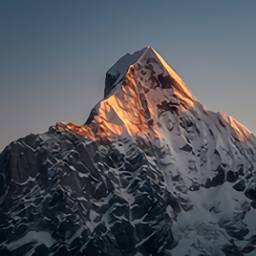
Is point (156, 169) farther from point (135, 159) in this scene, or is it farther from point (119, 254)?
point (119, 254)

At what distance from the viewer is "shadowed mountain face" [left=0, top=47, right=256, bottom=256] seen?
1976 inches

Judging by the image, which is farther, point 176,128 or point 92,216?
point 176,128

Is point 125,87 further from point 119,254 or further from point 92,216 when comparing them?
point 119,254

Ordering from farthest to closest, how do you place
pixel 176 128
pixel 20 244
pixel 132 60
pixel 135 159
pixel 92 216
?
pixel 132 60 < pixel 176 128 < pixel 135 159 < pixel 92 216 < pixel 20 244

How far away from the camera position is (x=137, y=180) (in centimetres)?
5591

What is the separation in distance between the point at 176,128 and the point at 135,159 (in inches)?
388

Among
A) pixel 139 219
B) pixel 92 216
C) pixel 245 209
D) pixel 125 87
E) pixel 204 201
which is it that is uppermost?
pixel 125 87

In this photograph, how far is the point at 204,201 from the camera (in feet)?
192

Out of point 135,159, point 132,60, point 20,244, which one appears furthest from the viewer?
point 132,60

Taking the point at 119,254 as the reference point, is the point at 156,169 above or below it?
above

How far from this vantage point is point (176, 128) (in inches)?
2509

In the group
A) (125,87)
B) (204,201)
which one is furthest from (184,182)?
(125,87)

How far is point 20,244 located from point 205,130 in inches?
1263

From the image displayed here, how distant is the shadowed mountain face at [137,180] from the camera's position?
50.2m
